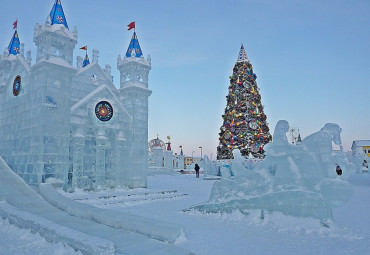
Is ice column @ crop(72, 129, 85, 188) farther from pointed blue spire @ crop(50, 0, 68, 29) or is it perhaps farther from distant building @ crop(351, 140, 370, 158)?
distant building @ crop(351, 140, 370, 158)

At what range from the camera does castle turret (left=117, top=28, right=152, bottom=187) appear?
17.6 metres

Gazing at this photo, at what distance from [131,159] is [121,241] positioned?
11296 mm

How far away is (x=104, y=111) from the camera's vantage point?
16.5 metres

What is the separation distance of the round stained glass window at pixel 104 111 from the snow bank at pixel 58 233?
764 cm

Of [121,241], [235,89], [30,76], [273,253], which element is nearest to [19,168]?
[30,76]

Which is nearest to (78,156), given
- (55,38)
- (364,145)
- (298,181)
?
(55,38)

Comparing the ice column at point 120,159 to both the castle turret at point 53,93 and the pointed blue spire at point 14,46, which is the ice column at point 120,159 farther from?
the pointed blue spire at point 14,46

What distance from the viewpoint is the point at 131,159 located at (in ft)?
57.4

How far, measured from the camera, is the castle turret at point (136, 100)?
17.6m

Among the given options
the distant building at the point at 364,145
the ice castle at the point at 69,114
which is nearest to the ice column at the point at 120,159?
the ice castle at the point at 69,114

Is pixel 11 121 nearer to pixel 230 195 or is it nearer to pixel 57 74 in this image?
pixel 57 74

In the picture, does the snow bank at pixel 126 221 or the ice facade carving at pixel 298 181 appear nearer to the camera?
the snow bank at pixel 126 221

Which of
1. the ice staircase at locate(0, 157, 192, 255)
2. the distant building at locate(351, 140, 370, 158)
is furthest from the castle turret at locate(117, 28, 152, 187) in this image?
the distant building at locate(351, 140, 370, 158)

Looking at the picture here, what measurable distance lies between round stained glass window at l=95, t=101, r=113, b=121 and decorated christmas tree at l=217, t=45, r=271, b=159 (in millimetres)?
15712
